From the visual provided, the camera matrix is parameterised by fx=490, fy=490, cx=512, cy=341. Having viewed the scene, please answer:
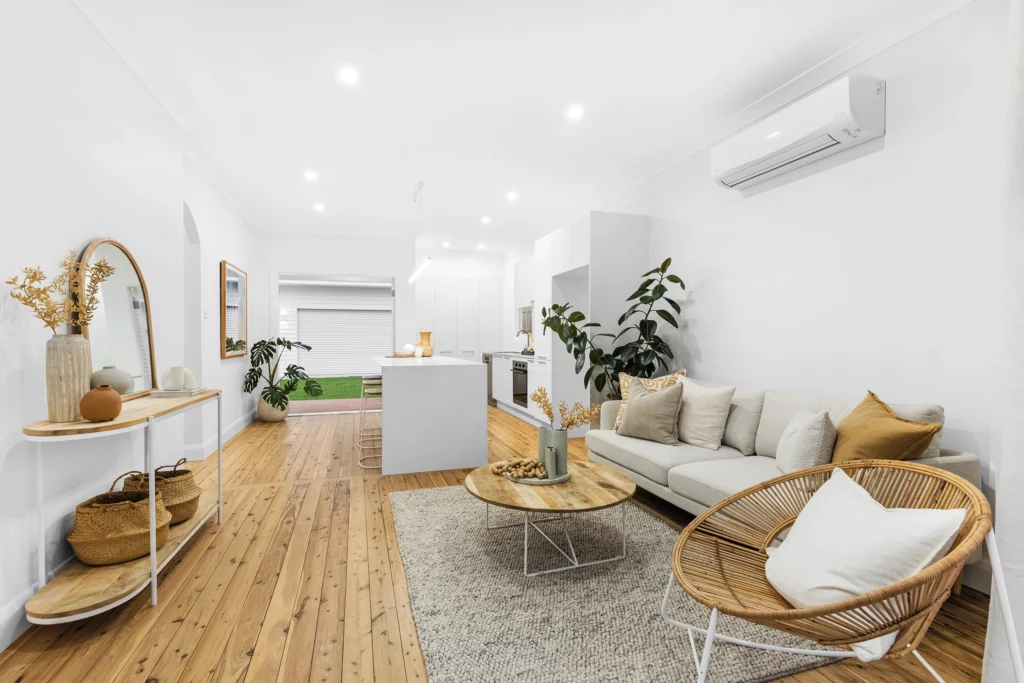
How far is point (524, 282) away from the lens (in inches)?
285

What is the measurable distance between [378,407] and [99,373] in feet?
17.6

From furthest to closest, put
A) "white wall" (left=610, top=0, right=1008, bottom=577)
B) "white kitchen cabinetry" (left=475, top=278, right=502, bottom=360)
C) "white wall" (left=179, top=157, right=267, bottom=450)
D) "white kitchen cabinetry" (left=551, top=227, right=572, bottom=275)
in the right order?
1. "white kitchen cabinetry" (left=475, top=278, right=502, bottom=360)
2. "white kitchen cabinetry" (left=551, top=227, right=572, bottom=275)
3. "white wall" (left=179, top=157, right=267, bottom=450)
4. "white wall" (left=610, top=0, right=1008, bottom=577)

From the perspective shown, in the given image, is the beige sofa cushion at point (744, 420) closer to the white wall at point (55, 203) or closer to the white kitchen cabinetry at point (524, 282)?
the white wall at point (55, 203)

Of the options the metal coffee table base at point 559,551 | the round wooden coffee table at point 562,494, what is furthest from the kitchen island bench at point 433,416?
the round wooden coffee table at point 562,494

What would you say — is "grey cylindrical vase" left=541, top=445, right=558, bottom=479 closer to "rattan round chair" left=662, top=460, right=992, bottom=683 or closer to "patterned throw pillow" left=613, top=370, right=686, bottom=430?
"rattan round chair" left=662, top=460, right=992, bottom=683

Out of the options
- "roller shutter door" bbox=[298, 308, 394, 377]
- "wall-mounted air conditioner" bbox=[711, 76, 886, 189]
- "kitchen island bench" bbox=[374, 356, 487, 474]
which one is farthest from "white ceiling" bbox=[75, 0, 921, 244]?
"roller shutter door" bbox=[298, 308, 394, 377]

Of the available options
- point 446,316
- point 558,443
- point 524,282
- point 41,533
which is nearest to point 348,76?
point 558,443

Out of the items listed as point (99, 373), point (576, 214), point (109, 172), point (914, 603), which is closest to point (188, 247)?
point (109, 172)

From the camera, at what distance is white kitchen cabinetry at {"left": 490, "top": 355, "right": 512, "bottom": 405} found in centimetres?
682

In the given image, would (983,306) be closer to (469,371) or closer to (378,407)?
(469,371)

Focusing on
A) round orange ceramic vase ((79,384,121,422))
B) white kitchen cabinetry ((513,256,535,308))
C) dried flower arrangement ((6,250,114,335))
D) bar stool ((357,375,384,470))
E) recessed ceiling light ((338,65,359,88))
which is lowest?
bar stool ((357,375,384,470))

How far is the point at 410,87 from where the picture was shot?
3025mm

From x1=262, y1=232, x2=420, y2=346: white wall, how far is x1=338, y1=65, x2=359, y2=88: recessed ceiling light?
422 centimetres

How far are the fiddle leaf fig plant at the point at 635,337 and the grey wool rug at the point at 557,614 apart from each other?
159cm
